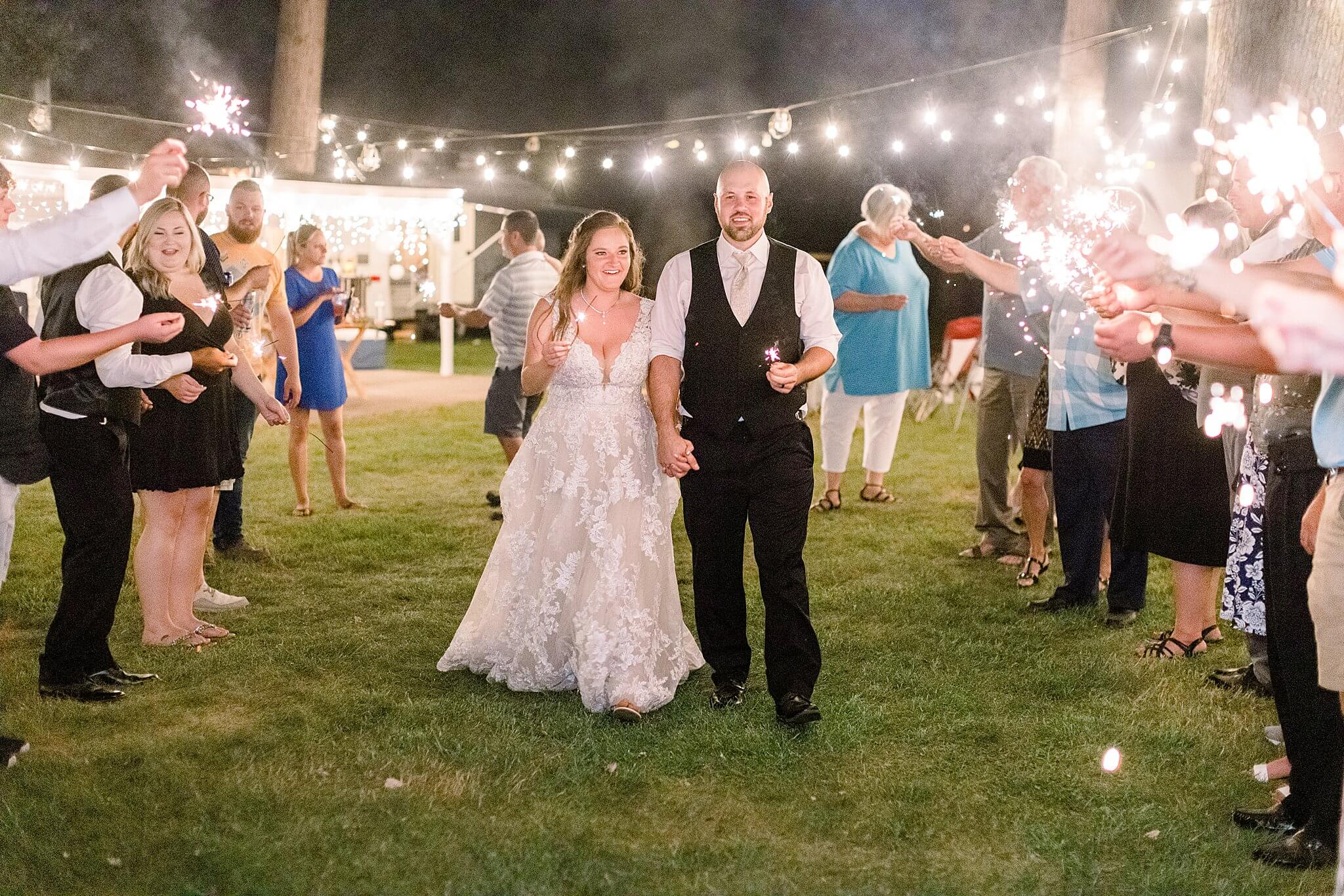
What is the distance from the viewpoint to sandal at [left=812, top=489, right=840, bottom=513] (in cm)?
808

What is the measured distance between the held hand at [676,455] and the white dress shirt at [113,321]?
68.3 inches

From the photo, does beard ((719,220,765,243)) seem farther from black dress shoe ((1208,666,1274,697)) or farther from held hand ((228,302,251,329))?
held hand ((228,302,251,329))

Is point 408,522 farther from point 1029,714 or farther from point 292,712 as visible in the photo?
point 1029,714

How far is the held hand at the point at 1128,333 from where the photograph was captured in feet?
9.23

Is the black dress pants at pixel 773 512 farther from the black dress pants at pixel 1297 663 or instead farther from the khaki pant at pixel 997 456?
the khaki pant at pixel 997 456

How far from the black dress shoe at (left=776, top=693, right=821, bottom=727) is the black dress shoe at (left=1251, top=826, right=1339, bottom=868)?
1439 millimetres

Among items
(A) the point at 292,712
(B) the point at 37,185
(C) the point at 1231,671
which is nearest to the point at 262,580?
(A) the point at 292,712

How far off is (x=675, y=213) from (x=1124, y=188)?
2228cm

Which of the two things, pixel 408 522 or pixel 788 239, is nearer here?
pixel 408 522

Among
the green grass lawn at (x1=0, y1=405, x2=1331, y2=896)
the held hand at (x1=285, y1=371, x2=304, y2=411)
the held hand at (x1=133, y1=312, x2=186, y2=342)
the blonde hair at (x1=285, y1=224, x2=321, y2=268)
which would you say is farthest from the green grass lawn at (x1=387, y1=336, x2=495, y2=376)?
the held hand at (x1=133, y1=312, x2=186, y2=342)

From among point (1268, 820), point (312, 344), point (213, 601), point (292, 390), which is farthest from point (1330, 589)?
point (312, 344)

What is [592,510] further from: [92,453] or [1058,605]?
[1058,605]

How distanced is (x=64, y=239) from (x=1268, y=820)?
3.64 m

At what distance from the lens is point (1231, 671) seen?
4750 mm
